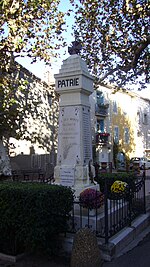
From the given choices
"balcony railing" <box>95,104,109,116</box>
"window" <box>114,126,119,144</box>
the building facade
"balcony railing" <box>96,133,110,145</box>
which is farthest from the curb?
"window" <box>114,126,119,144</box>

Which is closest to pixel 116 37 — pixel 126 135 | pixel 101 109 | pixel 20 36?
pixel 20 36

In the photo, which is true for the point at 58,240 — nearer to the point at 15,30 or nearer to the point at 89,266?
the point at 89,266

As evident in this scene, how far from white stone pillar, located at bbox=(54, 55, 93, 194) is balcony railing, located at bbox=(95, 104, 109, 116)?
897 inches

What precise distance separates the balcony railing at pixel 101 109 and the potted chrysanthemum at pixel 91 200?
2464 centimetres

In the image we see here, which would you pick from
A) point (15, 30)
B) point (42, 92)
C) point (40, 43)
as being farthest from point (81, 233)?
point (42, 92)

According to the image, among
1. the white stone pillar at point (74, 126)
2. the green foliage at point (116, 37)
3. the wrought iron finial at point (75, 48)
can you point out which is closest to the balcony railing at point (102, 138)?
the green foliage at point (116, 37)

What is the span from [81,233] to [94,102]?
26436mm

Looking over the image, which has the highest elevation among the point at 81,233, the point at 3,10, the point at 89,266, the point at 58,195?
the point at 3,10

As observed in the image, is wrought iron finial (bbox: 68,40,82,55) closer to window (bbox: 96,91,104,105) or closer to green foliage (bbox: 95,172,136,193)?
green foliage (bbox: 95,172,136,193)

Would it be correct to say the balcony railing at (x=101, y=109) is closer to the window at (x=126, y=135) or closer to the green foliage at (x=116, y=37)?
the window at (x=126, y=135)

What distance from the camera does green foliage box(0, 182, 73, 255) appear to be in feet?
15.4

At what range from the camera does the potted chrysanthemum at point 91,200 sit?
211 inches

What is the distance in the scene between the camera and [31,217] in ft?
15.4

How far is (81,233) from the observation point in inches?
178
